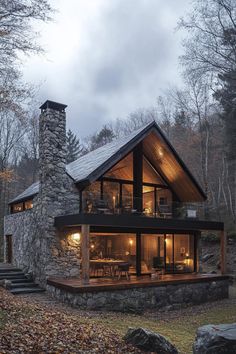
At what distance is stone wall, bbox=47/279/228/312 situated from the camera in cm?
1170

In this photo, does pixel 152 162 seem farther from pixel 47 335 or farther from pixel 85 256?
pixel 47 335

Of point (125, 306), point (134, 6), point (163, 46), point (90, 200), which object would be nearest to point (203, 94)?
point (163, 46)

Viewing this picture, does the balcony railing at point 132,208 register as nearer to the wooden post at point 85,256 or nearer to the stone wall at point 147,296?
the wooden post at point 85,256

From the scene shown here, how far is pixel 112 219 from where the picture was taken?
13.2 m

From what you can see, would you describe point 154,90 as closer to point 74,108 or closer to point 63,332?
point 74,108

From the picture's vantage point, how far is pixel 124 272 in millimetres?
14820

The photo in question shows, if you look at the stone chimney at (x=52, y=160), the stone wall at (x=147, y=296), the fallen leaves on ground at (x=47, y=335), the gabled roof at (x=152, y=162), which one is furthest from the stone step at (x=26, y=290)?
the fallen leaves on ground at (x=47, y=335)

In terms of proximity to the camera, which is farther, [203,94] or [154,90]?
[154,90]

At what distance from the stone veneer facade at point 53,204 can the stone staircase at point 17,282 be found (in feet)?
1.19

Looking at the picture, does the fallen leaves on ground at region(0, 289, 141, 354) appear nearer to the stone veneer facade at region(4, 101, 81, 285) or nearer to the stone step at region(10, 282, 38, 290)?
the stone veneer facade at region(4, 101, 81, 285)

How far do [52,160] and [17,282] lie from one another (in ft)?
16.1

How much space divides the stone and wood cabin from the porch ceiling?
0.11ft

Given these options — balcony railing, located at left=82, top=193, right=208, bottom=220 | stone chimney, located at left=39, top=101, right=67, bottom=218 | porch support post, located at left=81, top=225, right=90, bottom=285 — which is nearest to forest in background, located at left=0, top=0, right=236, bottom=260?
stone chimney, located at left=39, top=101, right=67, bottom=218

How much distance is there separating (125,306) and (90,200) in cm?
423
